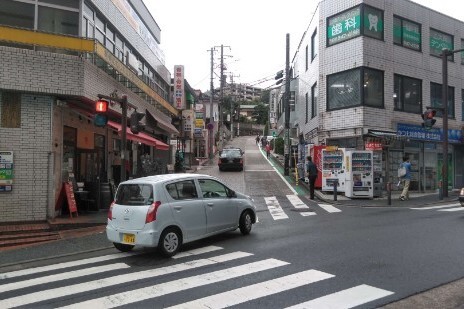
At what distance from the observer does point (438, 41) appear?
2384 cm

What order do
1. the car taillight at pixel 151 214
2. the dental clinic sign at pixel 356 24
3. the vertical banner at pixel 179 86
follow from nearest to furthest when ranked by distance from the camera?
the car taillight at pixel 151 214 < the dental clinic sign at pixel 356 24 < the vertical banner at pixel 179 86

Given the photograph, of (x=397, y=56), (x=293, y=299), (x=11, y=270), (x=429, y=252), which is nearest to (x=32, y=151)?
(x=11, y=270)

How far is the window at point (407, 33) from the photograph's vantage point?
21.9 metres

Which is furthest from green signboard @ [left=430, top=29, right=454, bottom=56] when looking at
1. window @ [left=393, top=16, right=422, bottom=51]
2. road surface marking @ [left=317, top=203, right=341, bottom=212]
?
road surface marking @ [left=317, top=203, right=341, bottom=212]

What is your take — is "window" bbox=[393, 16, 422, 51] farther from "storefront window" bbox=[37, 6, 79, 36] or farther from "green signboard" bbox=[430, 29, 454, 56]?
"storefront window" bbox=[37, 6, 79, 36]

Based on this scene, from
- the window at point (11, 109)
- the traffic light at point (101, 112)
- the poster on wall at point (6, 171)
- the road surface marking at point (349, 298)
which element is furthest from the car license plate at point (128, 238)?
the window at point (11, 109)

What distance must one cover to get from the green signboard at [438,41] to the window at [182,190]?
64.3ft

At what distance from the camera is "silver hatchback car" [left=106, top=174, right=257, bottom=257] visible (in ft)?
27.2

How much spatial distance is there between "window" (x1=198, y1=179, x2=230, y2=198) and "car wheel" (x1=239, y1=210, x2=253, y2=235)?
77cm

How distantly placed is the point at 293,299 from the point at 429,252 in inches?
158

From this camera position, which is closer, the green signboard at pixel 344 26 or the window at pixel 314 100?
the green signboard at pixel 344 26

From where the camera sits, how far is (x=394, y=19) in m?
21.8

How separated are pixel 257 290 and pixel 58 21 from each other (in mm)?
10519

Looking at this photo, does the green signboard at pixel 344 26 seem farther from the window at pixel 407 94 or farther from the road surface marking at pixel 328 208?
the road surface marking at pixel 328 208
